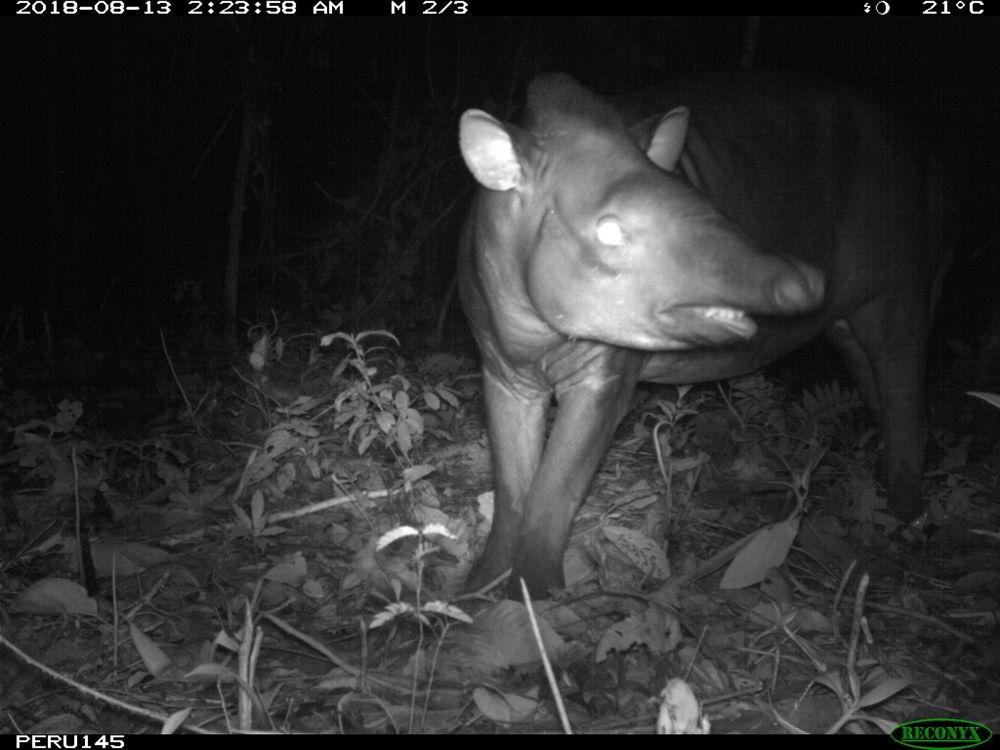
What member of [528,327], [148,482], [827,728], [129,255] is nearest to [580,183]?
[528,327]

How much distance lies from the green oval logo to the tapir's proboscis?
124 centimetres

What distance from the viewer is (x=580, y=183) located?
11.3ft

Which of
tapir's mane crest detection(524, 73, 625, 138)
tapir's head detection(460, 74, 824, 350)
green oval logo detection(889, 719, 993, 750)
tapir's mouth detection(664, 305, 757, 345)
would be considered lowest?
green oval logo detection(889, 719, 993, 750)

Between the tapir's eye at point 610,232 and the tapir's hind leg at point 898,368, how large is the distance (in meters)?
2.28

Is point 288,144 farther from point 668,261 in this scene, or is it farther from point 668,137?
point 668,261

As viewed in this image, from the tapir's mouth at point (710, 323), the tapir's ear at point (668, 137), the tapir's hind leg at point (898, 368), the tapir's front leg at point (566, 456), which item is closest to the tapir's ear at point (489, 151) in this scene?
the tapir's ear at point (668, 137)

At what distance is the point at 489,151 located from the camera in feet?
11.6

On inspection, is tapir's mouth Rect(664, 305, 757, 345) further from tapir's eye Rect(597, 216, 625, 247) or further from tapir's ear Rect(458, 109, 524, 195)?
tapir's ear Rect(458, 109, 524, 195)

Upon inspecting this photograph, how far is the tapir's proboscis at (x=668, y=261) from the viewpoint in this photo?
10.6ft

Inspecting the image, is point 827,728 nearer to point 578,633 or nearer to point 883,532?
point 578,633

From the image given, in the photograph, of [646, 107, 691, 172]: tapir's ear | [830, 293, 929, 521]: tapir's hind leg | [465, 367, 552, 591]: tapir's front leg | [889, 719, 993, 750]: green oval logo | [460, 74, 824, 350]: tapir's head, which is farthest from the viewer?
[830, 293, 929, 521]: tapir's hind leg

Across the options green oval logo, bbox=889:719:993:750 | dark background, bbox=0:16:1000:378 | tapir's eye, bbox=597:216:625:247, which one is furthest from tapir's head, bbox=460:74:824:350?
dark background, bbox=0:16:1000:378

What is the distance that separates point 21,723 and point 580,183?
2393 millimetres

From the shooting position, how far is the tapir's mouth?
3.19 m
